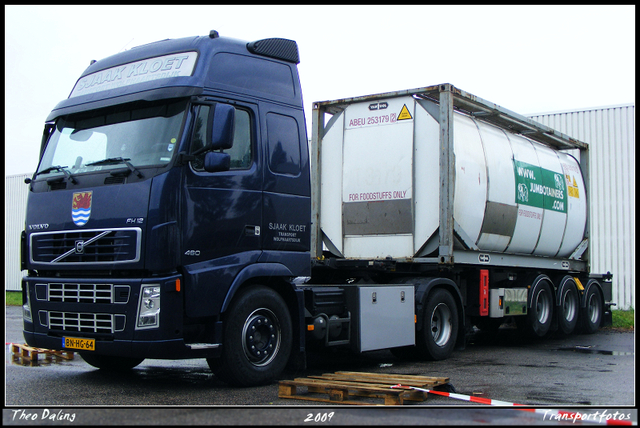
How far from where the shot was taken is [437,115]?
32.4ft

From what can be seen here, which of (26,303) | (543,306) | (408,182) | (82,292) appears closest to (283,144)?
(82,292)

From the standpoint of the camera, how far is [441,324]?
33.1ft

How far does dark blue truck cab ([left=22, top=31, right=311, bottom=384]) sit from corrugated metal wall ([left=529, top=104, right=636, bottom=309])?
43.4 ft

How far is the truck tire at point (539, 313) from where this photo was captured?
12.4m

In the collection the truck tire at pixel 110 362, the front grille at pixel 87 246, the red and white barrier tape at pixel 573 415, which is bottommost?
the truck tire at pixel 110 362

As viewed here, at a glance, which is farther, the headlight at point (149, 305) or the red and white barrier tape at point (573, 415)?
the headlight at point (149, 305)

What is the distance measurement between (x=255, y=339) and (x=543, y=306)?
7.57 metres

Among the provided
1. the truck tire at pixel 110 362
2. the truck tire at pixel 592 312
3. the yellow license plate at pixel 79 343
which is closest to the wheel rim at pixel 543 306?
the truck tire at pixel 592 312

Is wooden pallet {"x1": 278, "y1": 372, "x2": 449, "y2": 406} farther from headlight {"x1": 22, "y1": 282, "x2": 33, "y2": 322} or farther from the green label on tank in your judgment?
the green label on tank

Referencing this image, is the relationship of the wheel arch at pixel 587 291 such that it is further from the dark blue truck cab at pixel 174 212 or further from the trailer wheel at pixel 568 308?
the dark blue truck cab at pixel 174 212

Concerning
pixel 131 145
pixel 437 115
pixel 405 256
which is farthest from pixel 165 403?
pixel 437 115

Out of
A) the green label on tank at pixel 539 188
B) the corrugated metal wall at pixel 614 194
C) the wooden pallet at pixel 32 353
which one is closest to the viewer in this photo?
the wooden pallet at pixel 32 353

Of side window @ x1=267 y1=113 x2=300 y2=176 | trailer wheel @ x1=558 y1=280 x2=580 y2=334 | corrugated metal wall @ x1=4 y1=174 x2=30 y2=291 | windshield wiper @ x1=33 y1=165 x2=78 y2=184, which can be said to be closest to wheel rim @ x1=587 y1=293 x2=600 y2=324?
trailer wheel @ x1=558 y1=280 x2=580 y2=334

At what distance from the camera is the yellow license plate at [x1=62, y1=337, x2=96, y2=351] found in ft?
21.8
